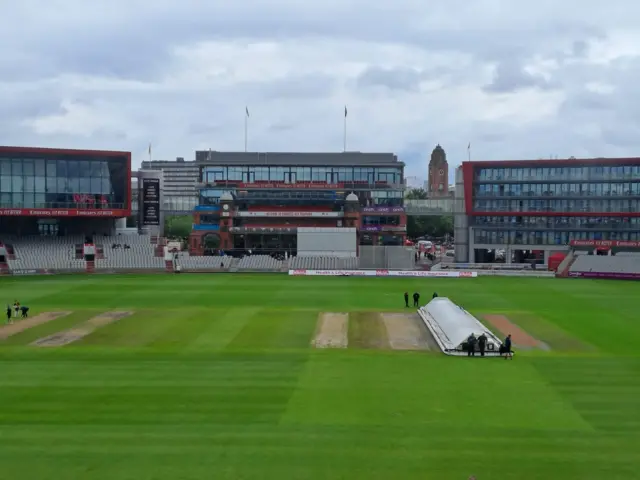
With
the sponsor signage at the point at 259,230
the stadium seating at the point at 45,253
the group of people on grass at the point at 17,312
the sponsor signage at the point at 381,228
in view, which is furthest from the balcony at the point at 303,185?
the group of people on grass at the point at 17,312

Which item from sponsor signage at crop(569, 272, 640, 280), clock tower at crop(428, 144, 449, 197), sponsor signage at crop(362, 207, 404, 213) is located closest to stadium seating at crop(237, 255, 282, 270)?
sponsor signage at crop(362, 207, 404, 213)

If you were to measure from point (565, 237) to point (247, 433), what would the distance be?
7917cm

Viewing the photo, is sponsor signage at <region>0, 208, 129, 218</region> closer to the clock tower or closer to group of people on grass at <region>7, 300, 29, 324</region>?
group of people on grass at <region>7, 300, 29, 324</region>

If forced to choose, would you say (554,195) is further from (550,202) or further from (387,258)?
(387,258)

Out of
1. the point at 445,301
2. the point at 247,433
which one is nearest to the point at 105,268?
the point at 445,301

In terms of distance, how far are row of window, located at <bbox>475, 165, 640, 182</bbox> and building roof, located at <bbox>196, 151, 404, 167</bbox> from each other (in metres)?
13.9

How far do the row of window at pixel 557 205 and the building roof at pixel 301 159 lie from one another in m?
15.3

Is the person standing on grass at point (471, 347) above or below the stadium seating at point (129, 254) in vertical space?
below

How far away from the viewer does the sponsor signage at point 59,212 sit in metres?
76.9

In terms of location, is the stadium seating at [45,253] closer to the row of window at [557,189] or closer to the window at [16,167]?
the window at [16,167]

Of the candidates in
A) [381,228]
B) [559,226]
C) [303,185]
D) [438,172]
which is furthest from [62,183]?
[438,172]

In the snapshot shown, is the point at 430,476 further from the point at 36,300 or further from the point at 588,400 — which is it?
the point at 36,300

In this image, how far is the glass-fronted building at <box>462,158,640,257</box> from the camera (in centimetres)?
8931

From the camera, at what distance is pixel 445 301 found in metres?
42.1
